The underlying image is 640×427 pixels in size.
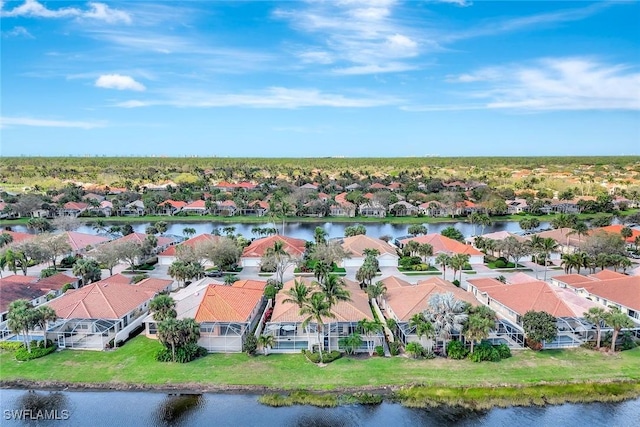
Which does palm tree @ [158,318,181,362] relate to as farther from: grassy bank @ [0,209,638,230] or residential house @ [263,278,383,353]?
grassy bank @ [0,209,638,230]

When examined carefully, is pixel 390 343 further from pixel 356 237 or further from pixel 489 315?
pixel 356 237

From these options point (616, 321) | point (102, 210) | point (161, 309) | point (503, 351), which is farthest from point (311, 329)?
point (102, 210)

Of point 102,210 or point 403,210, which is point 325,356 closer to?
point 403,210

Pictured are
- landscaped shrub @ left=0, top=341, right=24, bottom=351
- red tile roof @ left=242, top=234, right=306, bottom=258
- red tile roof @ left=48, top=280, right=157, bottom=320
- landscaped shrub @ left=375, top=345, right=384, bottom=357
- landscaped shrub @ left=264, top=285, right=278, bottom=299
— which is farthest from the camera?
red tile roof @ left=242, top=234, right=306, bottom=258

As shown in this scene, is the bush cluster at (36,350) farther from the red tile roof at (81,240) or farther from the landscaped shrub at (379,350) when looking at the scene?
the red tile roof at (81,240)

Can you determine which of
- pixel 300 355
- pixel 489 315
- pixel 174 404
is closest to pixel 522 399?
pixel 489 315

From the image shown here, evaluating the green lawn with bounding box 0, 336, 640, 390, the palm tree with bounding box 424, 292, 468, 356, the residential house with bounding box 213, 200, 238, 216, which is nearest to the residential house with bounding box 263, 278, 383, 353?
the green lawn with bounding box 0, 336, 640, 390
